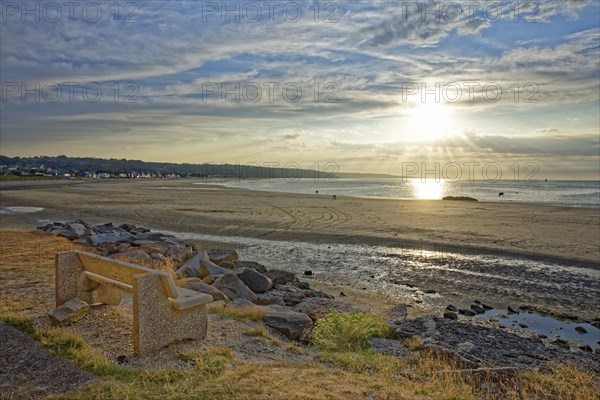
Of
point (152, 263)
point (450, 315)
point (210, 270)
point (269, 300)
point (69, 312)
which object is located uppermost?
point (69, 312)

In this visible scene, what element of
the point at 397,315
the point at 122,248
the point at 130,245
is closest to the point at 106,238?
the point at 130,245

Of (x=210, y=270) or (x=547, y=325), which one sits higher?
(x=210, y=270)

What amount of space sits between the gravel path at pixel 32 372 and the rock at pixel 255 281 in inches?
235

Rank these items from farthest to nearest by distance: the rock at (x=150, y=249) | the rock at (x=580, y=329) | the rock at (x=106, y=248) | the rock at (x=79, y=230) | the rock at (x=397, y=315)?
the rock at (x=79, y=230) → the rock at (x=150, y=249) → the rock at (x=106, y=248) → the rock at (x=580, y=329) → the rock at (x=397, y=315)

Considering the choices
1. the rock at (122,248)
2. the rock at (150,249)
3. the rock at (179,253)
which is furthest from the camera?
the rock at (179,253)

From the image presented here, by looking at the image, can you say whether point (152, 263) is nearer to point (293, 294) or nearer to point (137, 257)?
point (137, 257)

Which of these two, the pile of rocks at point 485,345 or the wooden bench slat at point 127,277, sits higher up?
the wooden bench slat at point 127,277

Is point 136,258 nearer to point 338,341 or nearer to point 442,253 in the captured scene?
point 338,341

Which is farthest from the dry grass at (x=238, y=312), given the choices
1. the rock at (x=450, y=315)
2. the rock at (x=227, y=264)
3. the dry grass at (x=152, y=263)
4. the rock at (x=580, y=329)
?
the rock at (x=580, y=329)

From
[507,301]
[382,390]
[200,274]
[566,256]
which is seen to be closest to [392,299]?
[507,301]

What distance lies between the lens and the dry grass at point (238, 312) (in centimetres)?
772

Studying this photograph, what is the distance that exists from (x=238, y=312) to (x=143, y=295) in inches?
109

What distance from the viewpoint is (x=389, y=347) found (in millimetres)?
7328

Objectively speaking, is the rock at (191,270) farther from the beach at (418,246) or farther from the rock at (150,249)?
the beach at (418,246)
